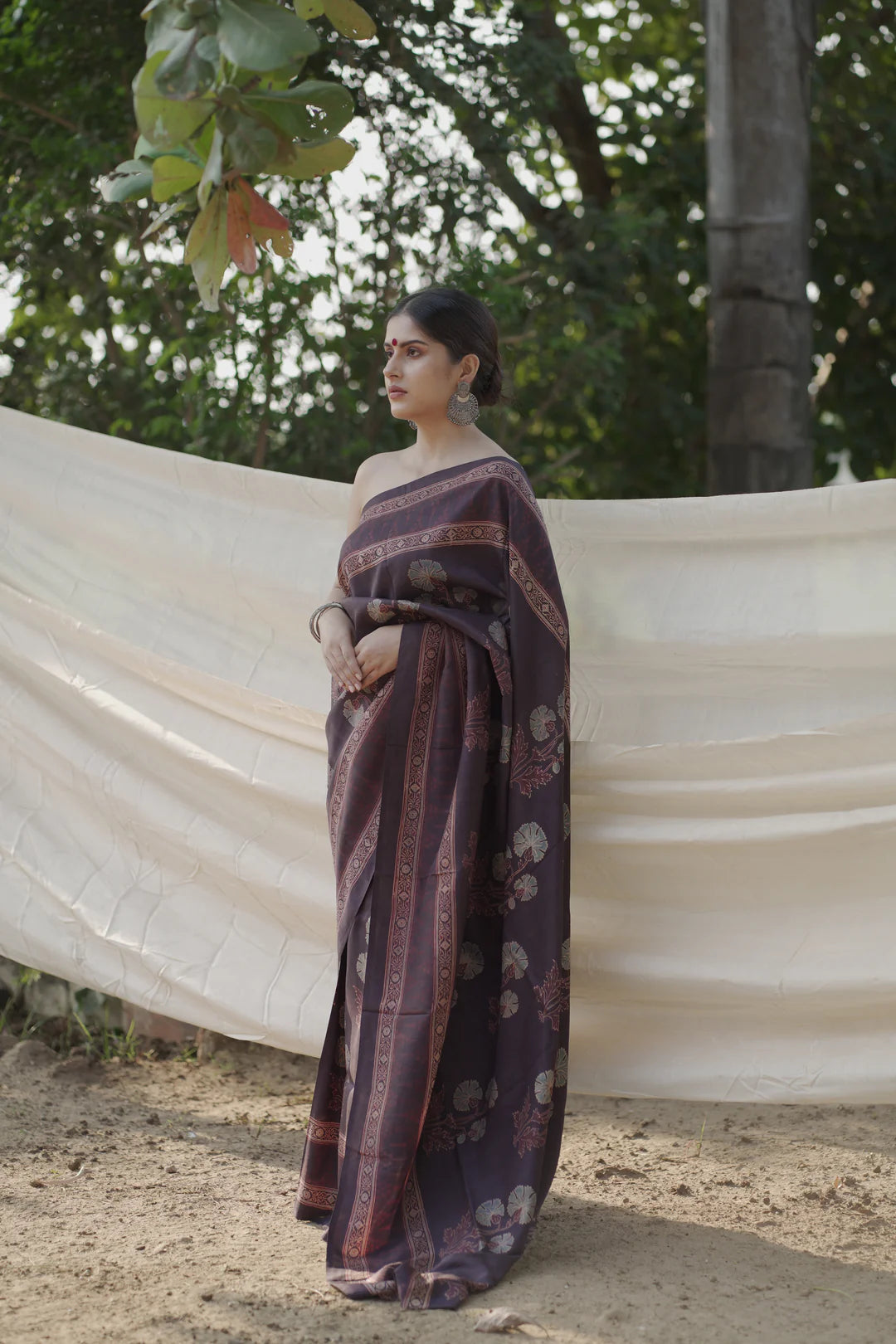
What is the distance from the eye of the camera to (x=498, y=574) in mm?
2430

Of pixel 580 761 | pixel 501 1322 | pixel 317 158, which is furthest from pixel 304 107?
pixel 501 1322

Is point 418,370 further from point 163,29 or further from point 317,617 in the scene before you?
point 163,29

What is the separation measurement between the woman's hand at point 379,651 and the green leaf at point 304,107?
3.35ft

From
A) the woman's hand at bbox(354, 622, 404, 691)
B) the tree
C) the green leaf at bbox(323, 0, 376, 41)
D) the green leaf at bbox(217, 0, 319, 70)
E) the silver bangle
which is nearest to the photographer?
the green leaf at bbox(217, 0, 319, 70)

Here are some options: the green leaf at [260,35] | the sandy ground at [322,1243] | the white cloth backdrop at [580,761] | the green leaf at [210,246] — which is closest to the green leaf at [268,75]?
the green leaf at [260,35]

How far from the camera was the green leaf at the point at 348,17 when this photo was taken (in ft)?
5.23

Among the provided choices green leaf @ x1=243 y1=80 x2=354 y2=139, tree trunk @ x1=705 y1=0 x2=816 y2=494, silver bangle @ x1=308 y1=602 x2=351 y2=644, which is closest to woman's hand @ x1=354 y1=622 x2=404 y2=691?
silver bangle @ x1=308 y1=602 x2=351 y2=644

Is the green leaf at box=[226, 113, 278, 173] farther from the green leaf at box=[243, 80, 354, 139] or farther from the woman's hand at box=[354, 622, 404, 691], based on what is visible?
the woman's hand at box=[354, 622, 404, 691]

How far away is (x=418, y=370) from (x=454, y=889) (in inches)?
37.0

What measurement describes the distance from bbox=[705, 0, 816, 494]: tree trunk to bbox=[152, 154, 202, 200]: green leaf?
9.25 feet

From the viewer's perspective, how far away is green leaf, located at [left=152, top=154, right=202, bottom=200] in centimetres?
152

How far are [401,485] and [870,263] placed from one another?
350cm

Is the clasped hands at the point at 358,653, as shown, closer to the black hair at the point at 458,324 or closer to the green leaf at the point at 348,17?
the black hair at the point at 458,324

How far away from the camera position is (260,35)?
1.38m
